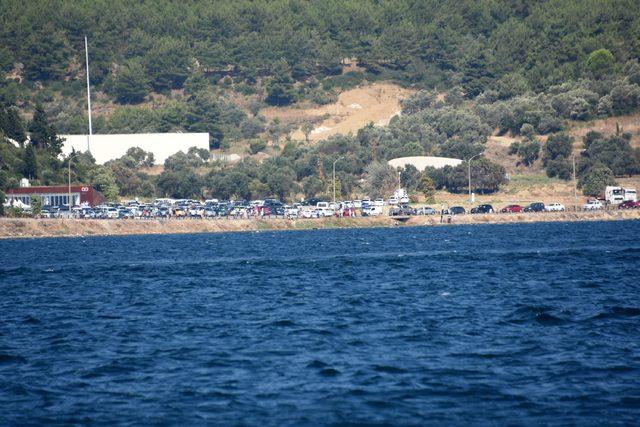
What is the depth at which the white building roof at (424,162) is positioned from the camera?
140750 millimetres

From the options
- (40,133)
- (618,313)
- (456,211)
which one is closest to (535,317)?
(618,313)

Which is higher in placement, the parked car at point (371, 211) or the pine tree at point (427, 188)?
the pine tree at point (427, 188)

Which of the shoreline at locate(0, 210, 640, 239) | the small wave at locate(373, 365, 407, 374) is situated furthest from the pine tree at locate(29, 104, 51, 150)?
the small wave at locate(373, 365, 407, 374)

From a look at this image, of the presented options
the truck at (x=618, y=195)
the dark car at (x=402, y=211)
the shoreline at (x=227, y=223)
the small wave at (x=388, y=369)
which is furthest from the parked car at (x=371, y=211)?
the small wave at (x=388, y=369)

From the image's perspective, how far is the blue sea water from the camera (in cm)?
2056

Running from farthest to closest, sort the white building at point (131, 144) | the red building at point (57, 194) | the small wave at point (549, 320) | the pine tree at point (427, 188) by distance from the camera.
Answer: the white building at point (131, 144) → the pine tree at point (427, 188) → the red building at point (57, 194) → the small wave at point (549, 320)

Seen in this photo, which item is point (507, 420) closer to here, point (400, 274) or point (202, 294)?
point (202, 294)

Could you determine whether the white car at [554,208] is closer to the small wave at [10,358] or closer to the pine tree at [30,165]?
the pine tree at [30,165]

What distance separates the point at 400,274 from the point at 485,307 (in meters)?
15.9

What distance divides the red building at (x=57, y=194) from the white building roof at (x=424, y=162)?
44.7 m

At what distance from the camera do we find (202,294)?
4297cm

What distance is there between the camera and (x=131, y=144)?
160 m

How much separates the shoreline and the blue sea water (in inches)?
1798

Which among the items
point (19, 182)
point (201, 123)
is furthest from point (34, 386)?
point (201, 123)
